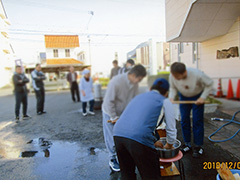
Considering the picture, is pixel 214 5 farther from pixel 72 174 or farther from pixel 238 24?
pixel 72 174

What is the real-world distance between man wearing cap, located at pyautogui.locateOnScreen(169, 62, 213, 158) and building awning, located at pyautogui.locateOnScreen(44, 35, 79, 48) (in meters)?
2.35

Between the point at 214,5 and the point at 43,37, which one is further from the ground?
the point at 214,5

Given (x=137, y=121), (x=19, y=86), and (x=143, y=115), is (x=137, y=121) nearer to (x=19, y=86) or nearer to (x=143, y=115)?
(x=143, y=115)

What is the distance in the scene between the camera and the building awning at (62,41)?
3.93 metres

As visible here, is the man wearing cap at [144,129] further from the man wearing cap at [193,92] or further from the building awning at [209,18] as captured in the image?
the building awning at [209,18]

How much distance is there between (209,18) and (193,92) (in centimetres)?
328

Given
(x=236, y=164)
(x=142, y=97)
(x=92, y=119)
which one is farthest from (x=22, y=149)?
(x=236, y=164)

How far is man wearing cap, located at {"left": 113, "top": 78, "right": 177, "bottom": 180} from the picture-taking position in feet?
5.51

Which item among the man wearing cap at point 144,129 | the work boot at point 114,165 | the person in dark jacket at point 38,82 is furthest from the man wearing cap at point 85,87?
the man wearing cap at point 144,129

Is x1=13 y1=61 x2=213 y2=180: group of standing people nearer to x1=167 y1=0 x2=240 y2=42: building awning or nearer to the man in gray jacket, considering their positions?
the man in gray jacket

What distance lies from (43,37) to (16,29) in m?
0.66

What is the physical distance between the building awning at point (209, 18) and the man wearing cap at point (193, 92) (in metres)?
2.02

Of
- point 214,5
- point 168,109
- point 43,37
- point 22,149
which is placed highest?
point 214,5

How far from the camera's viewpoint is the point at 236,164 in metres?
→ 2.76
